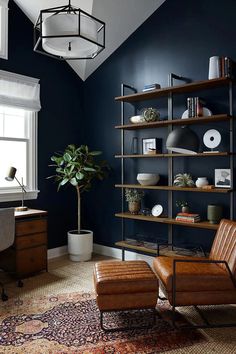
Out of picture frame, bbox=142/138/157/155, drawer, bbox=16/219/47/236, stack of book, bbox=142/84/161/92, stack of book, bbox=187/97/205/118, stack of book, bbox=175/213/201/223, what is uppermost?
stack of book, bbox=142/84/161/92

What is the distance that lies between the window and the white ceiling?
0.88 m

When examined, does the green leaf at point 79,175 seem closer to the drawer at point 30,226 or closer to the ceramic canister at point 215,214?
the drawer at point 30,226

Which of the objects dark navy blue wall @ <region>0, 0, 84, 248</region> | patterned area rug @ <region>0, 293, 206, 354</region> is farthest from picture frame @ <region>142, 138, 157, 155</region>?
patterned area rug @ <region>0, 293, 206, 354</region>

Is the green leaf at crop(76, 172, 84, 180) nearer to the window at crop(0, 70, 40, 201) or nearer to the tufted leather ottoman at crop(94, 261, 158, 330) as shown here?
the window at crop(0, 70, 40, 201)

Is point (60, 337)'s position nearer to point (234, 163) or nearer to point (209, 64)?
point (234, 163)

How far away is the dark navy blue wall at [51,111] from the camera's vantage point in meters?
4.18

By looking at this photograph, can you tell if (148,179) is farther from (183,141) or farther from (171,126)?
(183,141)

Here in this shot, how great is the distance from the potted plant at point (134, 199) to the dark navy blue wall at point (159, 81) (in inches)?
5.1

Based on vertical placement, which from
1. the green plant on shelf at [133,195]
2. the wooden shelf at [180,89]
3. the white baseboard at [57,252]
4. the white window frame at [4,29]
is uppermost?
the white window frame at [4,29]

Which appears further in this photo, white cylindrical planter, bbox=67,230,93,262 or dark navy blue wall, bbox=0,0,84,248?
white cylindrical planter, bbox=67,230,93,262

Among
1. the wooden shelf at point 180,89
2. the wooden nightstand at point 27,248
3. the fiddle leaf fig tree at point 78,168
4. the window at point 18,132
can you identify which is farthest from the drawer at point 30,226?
the wooden shelf at point 180,89

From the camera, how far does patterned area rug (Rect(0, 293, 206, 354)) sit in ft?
7.54

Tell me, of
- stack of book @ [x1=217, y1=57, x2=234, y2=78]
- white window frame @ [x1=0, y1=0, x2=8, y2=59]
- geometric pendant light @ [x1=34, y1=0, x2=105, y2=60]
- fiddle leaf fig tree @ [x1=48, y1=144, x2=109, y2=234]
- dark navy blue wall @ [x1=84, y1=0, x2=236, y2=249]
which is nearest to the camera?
geometric pendant light @ [x1=34, y1=0, x2=105, y2=60]

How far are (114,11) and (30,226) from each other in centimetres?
274
